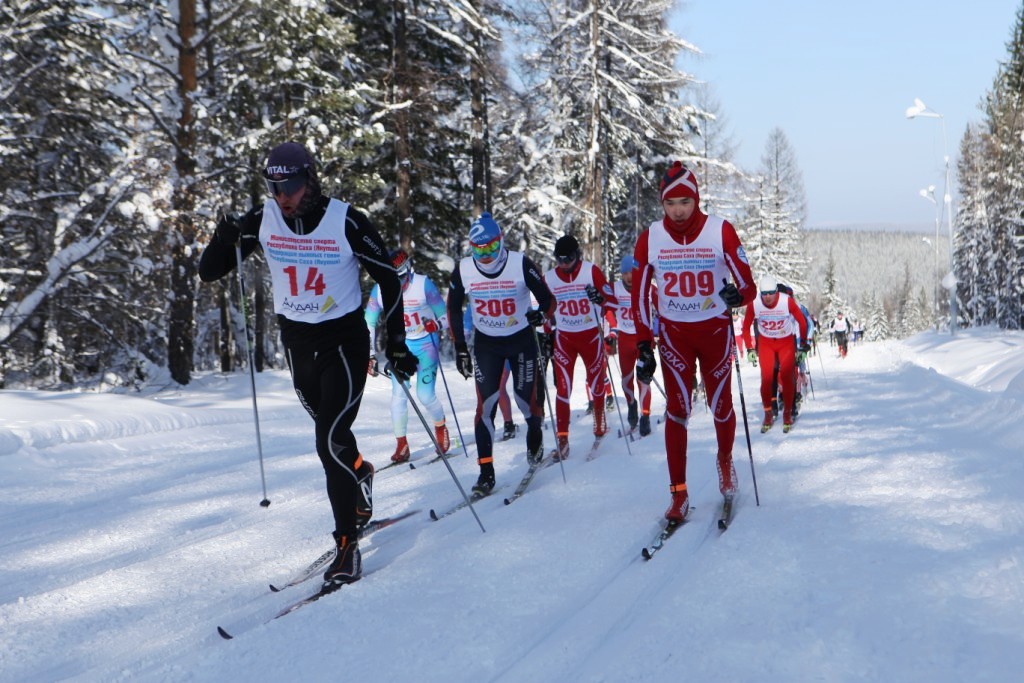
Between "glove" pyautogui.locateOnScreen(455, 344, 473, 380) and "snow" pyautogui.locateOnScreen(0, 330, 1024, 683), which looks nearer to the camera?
"snow" pyautogui.locateOnScreen(0, 330, 1024, 683)

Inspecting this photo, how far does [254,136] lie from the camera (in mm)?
16234

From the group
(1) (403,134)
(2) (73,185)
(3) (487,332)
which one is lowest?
(3) (487,332)

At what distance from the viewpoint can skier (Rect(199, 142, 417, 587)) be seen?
4105 mm

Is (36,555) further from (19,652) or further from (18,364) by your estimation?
(18,364)

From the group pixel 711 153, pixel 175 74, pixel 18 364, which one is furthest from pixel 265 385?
pixel 711 153

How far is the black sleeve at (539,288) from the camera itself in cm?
665

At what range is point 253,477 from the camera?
754 centimetres

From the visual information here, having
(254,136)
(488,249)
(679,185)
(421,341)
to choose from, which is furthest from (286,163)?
(254,136)

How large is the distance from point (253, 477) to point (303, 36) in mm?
11454

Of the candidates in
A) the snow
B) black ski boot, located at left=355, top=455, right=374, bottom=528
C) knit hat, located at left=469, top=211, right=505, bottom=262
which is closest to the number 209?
the snow

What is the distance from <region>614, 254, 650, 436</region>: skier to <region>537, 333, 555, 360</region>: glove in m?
1.14

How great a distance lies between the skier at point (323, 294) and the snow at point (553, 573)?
0.59 metres

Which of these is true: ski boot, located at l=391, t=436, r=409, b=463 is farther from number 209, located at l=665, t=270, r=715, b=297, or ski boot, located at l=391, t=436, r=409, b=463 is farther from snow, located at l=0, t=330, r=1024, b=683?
number 209, located at l=665, t=270, r=715, b=297

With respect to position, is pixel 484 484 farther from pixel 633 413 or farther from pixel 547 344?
pixel 633 413
